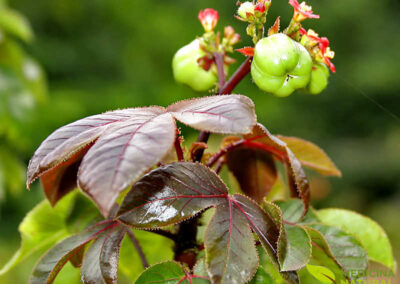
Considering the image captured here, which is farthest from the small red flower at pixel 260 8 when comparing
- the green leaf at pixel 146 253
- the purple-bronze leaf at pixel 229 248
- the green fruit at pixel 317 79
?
the green leaf at pixel 146 253

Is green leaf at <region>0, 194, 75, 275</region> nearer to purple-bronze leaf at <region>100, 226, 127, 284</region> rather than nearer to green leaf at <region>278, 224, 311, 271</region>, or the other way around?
purple-bronze leaf at <region>100, 226, 127, 284</region>

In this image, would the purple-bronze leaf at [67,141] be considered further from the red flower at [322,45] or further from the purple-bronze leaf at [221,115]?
the red flower at [322,45]

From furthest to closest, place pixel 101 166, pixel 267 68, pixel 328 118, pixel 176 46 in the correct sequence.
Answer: pixel 328 118, pixel 176 46, pixel 267 68, pixel 101 166

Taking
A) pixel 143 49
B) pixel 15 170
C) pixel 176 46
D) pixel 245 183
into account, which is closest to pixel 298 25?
pixel 245 183

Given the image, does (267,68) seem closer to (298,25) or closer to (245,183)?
(298,25)

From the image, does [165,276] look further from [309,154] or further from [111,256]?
[309,154]

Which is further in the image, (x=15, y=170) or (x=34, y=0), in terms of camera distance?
(x=34, y=0)

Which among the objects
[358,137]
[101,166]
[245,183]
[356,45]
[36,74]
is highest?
[101,166]

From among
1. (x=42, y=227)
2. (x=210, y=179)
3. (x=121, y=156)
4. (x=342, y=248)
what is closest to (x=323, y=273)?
(x=342, y=248)
